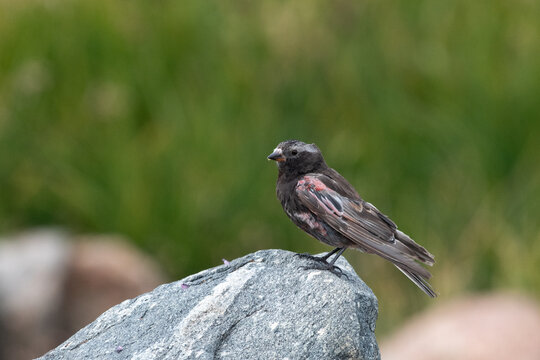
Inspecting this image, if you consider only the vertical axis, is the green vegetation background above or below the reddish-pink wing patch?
above

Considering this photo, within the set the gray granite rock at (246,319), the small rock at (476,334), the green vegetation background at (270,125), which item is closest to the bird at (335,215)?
the gray granite rock at (246,319)

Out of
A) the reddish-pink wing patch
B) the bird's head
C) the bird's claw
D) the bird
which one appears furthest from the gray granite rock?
the bird's head

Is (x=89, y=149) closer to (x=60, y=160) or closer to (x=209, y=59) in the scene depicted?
(x=60, y=160)

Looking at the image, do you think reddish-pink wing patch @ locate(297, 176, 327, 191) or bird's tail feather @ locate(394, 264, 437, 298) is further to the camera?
reddish-pink wing patch @ locate(297, 176, 327, 191)

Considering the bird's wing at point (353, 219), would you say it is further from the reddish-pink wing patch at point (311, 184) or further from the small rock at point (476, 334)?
the small rock at point (476, 334)

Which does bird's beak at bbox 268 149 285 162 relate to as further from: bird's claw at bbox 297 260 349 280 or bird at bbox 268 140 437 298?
bird's claw at bbox 297 260 349 280

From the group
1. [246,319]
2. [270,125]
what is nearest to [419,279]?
[246,319]
